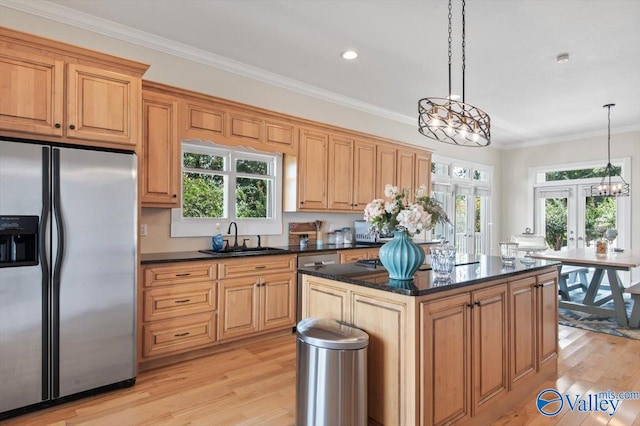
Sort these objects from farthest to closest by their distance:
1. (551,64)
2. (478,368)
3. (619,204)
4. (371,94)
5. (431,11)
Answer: (619,204) → (371,94) → (551,64) → (431,11) → (478,368)

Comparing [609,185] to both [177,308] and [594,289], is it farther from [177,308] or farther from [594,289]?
[177,308]

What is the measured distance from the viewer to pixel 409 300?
1862 mm

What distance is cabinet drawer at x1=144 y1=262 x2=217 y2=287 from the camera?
300cm

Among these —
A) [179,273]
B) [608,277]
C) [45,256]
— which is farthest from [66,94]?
[608,277]

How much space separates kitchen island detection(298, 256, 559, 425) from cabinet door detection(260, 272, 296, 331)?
1.24 meters

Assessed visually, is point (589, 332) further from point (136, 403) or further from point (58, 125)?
point (58, 125)

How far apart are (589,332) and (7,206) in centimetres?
544

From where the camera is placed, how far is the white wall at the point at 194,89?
9.83 ft

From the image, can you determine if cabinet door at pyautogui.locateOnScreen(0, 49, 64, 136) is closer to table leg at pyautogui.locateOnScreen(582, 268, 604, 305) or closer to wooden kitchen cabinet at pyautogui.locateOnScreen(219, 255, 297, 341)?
wooden kitchen cabinet at pyautogui.locateOnScreen(219, 255, 297, 341)

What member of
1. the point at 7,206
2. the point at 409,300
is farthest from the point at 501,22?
the point at 7,206

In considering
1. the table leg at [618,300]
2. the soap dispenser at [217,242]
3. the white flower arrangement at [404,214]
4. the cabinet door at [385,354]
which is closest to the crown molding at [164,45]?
the soap dispenser at [217,242]

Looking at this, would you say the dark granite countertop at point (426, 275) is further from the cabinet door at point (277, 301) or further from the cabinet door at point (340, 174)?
the cabinet door at point (340, 174)

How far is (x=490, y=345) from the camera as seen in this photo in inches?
90.4

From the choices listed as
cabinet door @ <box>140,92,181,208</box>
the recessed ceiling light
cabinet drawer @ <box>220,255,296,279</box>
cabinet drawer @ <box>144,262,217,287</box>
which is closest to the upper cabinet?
cabinet door @ <box>140,92,181,208</box>
